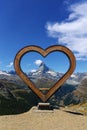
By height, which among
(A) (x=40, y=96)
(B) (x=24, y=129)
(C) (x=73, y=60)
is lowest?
(B) (x=24, y=129)

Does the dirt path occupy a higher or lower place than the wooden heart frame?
lower

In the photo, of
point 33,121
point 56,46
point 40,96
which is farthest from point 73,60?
point 33,121

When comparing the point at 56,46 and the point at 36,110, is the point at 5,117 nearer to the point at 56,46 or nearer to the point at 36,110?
the point at 36,110

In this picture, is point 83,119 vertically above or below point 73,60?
below

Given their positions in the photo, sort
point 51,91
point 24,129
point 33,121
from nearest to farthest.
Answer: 1. point 24,129
2. point 33,121
3. point 51,91

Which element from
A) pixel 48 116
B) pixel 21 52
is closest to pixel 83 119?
pixel 48 116

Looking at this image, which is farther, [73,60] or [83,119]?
[73,60]

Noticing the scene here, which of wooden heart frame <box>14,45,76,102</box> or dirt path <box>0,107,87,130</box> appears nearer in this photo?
dirt path <box>0,107,87,130</box>

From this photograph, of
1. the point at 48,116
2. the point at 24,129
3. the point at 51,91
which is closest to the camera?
the point at 24,129
